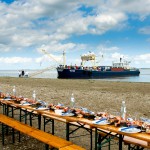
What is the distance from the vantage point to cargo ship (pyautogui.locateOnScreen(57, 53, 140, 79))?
7200cm

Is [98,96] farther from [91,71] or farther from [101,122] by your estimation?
[91,71]

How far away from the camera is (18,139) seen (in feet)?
29.1

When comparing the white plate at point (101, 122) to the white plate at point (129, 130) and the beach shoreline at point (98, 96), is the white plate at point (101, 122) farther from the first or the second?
the beach shoreline at point (98, 96)

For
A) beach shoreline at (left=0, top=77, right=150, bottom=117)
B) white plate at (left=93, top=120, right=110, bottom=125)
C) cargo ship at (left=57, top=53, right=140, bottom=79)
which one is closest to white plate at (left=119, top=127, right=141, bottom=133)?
white plate at (left=93, top=120, right=110, bottom=125)

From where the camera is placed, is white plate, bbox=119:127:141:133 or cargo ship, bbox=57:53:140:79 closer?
white plate, bbox=119:127:141:133

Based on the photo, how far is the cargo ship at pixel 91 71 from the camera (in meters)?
72.0

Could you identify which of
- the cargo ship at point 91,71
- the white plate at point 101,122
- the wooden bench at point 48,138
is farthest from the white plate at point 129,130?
the cargo ship at point 91,71

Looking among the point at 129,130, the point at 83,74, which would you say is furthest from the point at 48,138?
the point at 83,74

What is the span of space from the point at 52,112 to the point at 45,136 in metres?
0.88

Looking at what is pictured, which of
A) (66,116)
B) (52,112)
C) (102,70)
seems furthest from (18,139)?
(102,70)

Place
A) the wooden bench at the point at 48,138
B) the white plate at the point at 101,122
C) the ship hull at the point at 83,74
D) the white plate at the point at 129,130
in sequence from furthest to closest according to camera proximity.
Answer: the ship hull at the point at 83,74 → the wooden bench at the point at 48,138 → the white plate at the point at 101,122 → the white plate at the point at 129,130

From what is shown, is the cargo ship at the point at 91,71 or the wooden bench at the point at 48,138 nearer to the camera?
the wooden bench at the point at 48,138

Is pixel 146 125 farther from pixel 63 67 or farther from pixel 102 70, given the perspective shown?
pixel 102 70

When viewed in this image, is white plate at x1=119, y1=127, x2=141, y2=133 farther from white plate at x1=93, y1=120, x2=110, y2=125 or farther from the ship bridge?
the ship bridge
